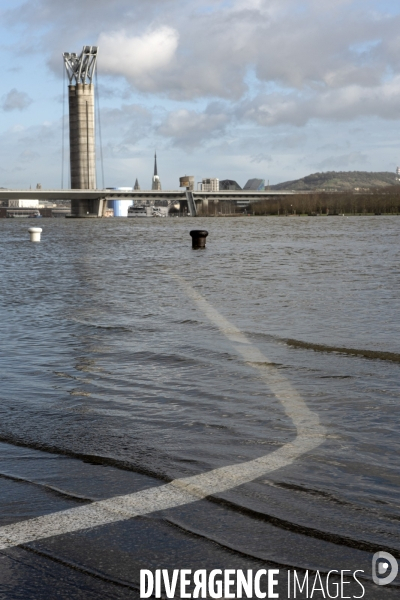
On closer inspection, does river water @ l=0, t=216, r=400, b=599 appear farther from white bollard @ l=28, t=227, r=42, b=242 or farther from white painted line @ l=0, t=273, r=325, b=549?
white bollard @ l=28, t=227, r=42, b=242

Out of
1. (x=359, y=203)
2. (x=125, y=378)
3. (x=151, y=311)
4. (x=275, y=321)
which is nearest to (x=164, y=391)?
(x=125, y=378)

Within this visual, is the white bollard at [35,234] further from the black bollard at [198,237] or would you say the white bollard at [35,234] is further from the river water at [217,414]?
the river water at [217,414]

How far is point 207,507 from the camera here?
161 inches

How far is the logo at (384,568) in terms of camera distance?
323 cm

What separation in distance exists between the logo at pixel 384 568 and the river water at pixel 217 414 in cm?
6

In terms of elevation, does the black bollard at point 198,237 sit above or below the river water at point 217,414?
above

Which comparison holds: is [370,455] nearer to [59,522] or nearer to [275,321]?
[59,522]

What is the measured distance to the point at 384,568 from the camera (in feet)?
10.9

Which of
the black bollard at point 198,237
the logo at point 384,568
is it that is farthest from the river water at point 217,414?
the black bollard at point 198,237

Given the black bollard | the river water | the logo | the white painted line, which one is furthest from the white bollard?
the logo

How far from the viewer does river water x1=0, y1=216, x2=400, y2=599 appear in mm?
3811

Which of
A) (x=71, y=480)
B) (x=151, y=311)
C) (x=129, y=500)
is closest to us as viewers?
(x=129, y=500)

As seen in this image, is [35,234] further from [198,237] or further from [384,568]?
[384,568]

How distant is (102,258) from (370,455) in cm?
2977
